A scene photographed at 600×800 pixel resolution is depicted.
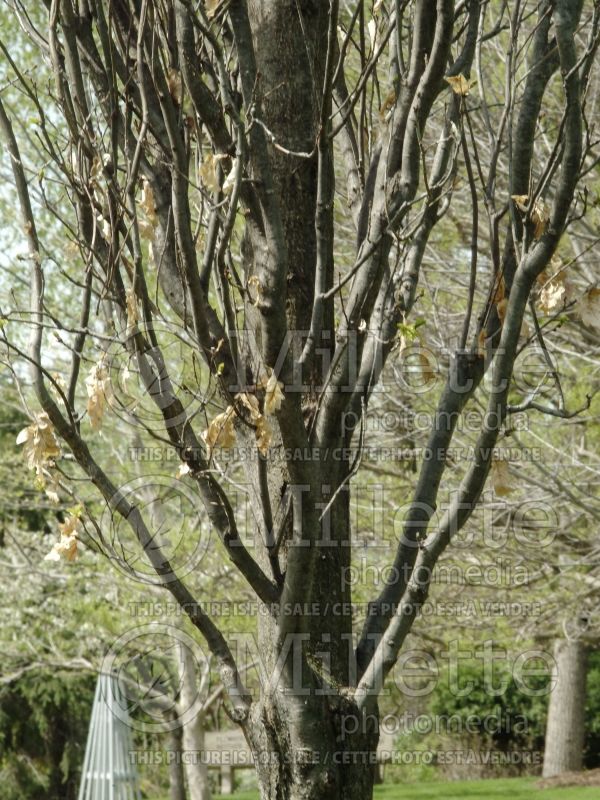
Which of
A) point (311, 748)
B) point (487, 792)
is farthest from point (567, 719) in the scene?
point (311, 748)

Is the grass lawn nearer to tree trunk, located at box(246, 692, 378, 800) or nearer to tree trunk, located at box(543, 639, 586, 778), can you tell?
tree trunk, located at box(543, 639, 586, 778)

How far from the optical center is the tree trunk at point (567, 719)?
12.1 metres

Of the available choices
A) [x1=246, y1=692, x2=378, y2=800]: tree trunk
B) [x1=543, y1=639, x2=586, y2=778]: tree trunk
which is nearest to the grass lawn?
[x1=543, y1=639, x2=586, y2=778]: tree trunk

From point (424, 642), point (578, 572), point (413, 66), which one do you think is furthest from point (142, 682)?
point (413, 66)

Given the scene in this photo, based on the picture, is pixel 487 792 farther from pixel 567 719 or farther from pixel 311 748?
pixel 311 748

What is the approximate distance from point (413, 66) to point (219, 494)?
40.2 inches

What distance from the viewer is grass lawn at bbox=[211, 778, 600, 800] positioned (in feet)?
32.2

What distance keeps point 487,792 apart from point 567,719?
7.02 feet

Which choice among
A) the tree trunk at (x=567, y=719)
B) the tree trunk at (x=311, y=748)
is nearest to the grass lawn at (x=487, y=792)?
the tree trunk at (x=567, y=719)

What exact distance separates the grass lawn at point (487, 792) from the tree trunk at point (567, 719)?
0.48 m

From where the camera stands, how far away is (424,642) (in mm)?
9977

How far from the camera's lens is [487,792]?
10.5 m

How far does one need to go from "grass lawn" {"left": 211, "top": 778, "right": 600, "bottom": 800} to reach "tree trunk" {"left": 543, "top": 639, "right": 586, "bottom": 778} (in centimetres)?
48

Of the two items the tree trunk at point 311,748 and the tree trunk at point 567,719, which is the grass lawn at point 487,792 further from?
the tree trunk at point 311,748
